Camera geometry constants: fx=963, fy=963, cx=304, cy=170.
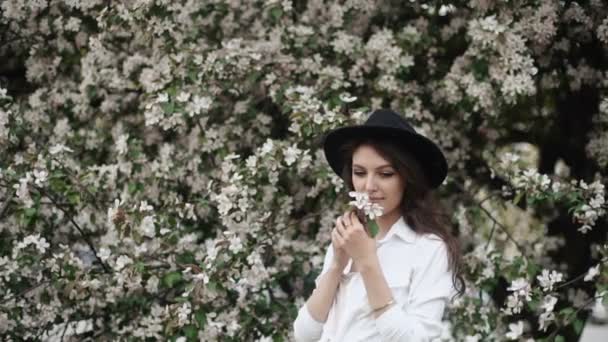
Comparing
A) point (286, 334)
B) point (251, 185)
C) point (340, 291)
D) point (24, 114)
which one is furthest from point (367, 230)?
point (24, 114)

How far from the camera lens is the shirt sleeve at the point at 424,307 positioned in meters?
2.29

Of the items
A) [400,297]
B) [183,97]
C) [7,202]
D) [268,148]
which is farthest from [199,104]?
[400,297]

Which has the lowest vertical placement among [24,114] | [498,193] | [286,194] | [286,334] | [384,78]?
[286,334]

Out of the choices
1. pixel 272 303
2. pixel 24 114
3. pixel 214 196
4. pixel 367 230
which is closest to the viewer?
A: pixel 367 230

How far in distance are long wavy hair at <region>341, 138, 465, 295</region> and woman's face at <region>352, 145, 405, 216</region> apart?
15mm

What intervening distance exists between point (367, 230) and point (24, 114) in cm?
290

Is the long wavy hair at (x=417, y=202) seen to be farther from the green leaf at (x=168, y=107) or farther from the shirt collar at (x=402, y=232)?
the green leaf at (x=168, y=107)

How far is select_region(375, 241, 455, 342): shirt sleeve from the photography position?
2.29 m

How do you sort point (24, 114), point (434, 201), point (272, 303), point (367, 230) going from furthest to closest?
point (24, 114) → point (272, 303) → point (434, 201) → point (367, 230)

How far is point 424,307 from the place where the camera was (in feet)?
7.77

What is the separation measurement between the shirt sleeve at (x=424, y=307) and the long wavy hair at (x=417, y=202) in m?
0.04

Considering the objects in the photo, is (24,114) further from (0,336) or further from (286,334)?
(286,334)

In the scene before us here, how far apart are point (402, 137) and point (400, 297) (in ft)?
1.37

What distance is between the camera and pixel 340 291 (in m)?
2.55
